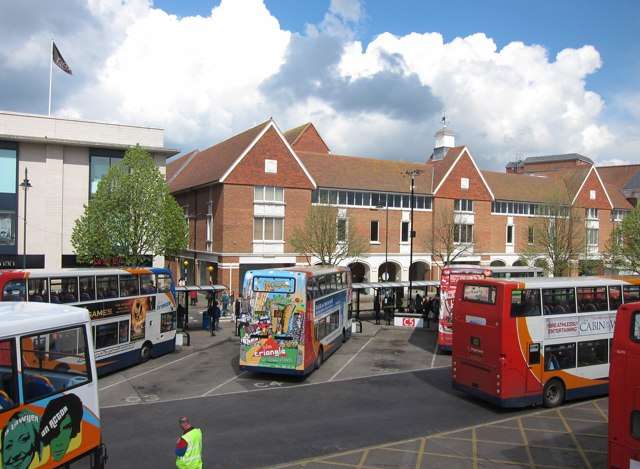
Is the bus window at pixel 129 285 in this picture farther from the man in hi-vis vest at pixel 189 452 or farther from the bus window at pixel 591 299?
the bus window at pixel 591 299

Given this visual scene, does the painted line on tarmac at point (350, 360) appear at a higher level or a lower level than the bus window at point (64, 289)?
lower

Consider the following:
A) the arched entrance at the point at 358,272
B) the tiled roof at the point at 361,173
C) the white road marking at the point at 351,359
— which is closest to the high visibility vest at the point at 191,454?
the white road marking at the point at 351,359

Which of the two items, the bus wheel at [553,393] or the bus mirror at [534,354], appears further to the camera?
the bus wheel at [553,393]

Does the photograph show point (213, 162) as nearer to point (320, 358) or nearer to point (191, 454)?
point (320, 358)

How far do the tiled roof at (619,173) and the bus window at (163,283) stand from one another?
69815 millimetres

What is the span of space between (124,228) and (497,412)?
781 inches

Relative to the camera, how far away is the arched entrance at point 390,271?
47.9m

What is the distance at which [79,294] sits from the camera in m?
17.7

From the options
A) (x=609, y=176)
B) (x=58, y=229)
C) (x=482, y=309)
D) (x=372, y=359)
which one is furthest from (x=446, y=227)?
(x=609, y=176)

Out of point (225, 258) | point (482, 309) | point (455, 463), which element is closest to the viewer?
point (455, 463)

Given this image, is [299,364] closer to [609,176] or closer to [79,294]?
[79,294]

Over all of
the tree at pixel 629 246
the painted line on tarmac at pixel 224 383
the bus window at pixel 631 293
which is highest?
the tree at pixel 629 246

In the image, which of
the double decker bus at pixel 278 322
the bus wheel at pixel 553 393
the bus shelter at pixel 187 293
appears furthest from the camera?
the bus shelter at pixel 187 293

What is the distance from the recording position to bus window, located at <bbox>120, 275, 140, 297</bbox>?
19.6 m
